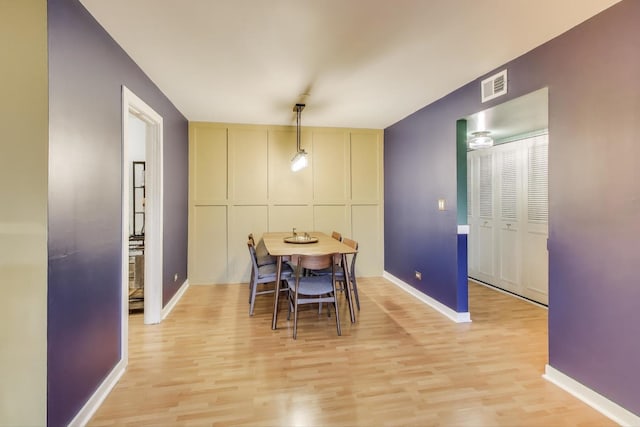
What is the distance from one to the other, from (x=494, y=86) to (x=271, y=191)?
3.14m

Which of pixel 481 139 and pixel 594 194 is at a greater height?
pixel 481 139

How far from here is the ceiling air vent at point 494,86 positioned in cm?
247

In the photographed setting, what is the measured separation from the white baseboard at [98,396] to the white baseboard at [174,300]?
102cm

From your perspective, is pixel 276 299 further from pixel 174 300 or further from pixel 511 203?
pixel 511 203

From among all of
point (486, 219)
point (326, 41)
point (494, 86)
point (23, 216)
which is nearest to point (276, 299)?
point (23, 216)

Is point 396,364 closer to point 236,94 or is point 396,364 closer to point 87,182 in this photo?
point 87,182

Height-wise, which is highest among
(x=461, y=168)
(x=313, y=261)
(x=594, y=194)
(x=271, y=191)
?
(x=461, y=168)

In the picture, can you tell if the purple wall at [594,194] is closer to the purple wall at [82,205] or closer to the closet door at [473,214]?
the closet door at [473,214]

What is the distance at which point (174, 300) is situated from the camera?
362 cm

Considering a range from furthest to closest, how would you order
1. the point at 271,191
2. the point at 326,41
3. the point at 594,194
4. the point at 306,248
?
the point at 271,191, the point at 306,248, the point at 326,41, the point at 594,194

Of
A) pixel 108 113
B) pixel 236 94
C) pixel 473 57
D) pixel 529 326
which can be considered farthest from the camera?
pixel 236 94

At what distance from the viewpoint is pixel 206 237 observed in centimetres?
444

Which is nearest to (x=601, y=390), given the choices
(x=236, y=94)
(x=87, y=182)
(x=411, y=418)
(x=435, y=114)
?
(x=411, y=418)

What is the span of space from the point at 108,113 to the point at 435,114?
10.4 feet
